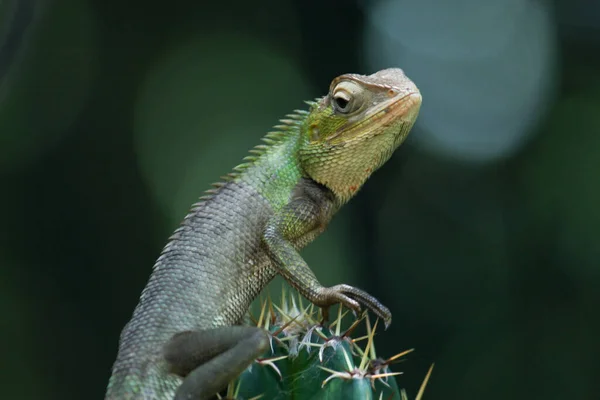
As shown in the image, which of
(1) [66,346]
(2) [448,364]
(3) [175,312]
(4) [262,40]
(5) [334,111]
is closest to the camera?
(3) [175,312]

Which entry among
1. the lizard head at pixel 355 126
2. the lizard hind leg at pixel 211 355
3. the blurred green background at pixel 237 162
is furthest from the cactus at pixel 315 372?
the blurred green background at pixel 237 162

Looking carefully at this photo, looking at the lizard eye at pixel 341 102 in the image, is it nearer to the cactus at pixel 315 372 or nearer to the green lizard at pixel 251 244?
the green lizard at pixel 251 244

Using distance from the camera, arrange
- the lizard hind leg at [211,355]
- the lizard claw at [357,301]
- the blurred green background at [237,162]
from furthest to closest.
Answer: the blurred green background at [237,162] < the lizard claw at [357,301] < the lizard hind leg at [211,355]

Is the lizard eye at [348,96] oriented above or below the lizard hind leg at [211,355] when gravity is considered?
above

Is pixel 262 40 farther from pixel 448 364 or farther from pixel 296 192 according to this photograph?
pixel 296 192

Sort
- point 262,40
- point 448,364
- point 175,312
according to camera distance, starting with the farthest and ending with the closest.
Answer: point 262,40, point 448,364, point 175,312

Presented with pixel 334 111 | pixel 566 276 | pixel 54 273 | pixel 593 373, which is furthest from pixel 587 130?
pixel 54 273

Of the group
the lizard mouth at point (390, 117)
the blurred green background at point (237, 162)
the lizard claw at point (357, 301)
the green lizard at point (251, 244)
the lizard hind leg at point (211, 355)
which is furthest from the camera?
the blurred green background at point (237, 162)
